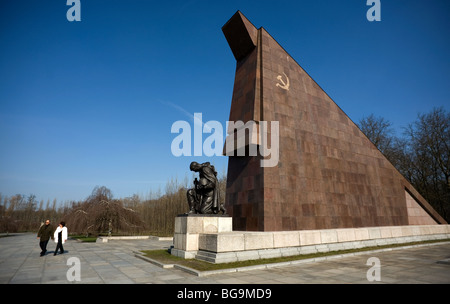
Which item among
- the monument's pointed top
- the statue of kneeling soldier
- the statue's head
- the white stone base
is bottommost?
the white stone base

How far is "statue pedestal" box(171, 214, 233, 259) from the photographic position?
9.84 m

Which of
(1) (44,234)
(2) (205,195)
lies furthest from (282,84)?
(1) (44,234)

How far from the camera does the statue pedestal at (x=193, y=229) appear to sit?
9844 mm

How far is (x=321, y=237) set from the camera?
37.9 feet

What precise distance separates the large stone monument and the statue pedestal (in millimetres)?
1620

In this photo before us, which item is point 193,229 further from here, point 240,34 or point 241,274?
point 240,34

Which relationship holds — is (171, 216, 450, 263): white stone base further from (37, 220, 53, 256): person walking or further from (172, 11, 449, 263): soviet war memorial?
(37, 220, 53, 256): person walking

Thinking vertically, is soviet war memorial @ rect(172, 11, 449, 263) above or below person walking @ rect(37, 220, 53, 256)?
above

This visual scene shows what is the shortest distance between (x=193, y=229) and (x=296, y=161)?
6.34 meters

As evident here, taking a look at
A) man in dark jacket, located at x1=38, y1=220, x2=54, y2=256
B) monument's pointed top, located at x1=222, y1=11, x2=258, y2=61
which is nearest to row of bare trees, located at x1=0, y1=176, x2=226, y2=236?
man in dark jacket, located at x1=38, y1=220, x2=54, y2=256

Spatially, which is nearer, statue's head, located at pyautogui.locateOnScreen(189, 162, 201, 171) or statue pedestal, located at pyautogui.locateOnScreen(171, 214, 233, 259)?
statue pedestal, located at pyautogui.locateOnScreen(171, 214, 233, 259)

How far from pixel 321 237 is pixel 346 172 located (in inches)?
210

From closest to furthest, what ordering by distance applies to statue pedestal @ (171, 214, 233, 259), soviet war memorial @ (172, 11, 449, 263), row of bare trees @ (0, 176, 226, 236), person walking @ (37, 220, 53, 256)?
statue pedestal @ (171, 214, 233, 259)
soviet war memorial @ (172, 11, 449, 263)
person walking @ (37, 220, 53, 256)
row of bare trees @ (0, 176, 226, 236)
